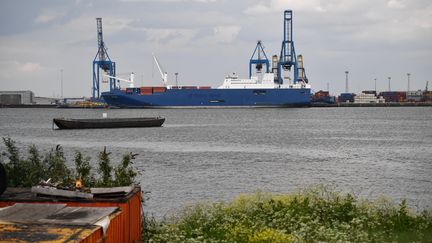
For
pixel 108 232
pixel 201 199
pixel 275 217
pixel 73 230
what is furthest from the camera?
pixel 201 199

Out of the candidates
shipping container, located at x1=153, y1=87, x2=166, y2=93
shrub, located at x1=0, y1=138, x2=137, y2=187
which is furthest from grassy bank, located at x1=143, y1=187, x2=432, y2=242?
shipping container, located at x1=153, y1=87, x2=166, y2=93

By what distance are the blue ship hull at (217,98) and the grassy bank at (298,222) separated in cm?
12652

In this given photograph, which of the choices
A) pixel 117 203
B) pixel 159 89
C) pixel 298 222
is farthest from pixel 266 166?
pixel 159 89

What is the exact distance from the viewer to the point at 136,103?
490ft

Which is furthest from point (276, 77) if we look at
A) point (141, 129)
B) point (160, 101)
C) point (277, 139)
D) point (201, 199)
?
point (201, 199)

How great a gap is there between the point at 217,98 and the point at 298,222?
132953 millimetres

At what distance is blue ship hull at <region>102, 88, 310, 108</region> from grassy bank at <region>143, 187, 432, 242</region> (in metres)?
127

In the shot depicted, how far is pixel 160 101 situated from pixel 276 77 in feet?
111

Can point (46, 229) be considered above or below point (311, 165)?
above

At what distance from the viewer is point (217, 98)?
146m

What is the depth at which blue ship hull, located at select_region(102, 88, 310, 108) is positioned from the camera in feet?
474

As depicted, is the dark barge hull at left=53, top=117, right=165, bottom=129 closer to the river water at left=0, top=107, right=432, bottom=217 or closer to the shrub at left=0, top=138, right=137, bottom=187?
the river water at left=0, top=107, right=432, bottom=217

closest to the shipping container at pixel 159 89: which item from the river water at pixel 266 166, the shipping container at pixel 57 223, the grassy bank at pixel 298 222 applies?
the river water at pixel 266 166

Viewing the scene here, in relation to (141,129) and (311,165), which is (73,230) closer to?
(311,165)
